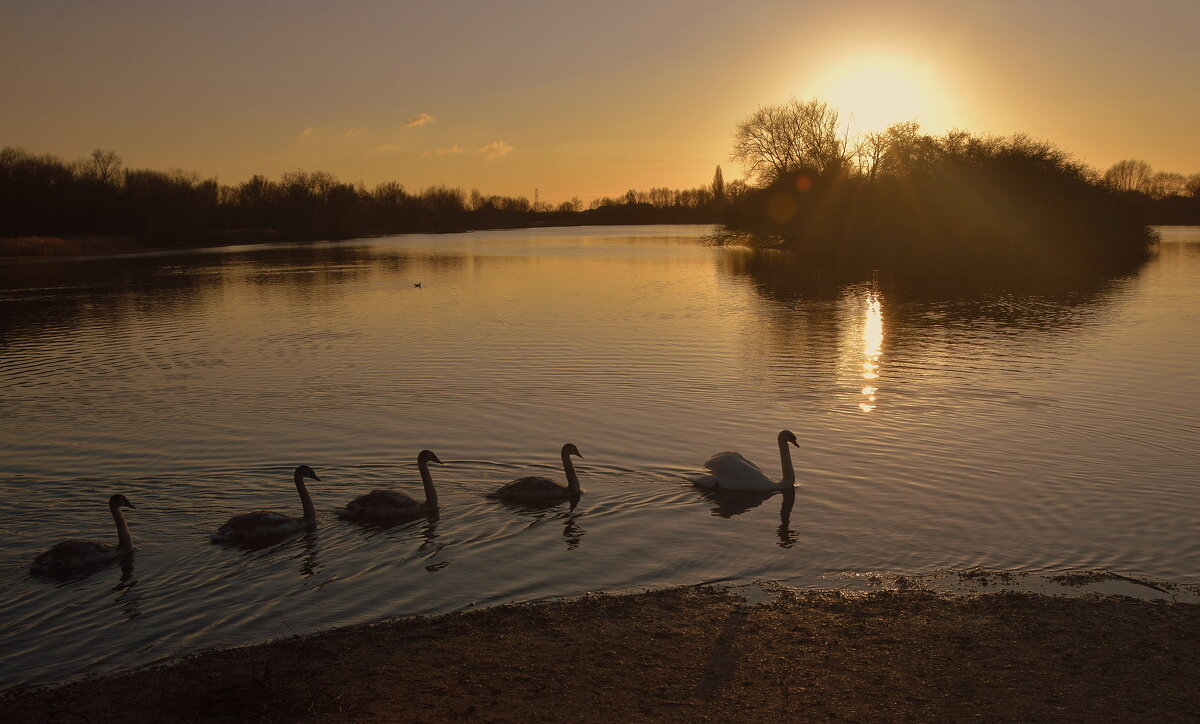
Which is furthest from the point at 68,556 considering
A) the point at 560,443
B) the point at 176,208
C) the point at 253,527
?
the point at 176,208

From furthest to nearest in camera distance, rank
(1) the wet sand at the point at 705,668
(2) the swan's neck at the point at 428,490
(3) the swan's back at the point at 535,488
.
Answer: (3) the swan's back at the point at 535,488 < (2) the swan's neck at the point at 428,490 < (1) the wet sand at the point at 705,668

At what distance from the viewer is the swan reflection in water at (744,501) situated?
11.5 m

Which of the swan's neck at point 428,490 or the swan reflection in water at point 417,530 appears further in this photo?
the swan's neck at point 428,490

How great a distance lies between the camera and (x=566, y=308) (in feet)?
120

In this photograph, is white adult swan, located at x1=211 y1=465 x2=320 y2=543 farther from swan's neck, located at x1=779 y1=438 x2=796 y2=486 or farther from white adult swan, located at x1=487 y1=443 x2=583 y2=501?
swan's neck, located at x1=779 y1=438 x2=796 y2=486

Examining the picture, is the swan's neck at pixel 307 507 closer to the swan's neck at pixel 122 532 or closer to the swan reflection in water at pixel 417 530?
the swan reflection in water at pixel 417 530

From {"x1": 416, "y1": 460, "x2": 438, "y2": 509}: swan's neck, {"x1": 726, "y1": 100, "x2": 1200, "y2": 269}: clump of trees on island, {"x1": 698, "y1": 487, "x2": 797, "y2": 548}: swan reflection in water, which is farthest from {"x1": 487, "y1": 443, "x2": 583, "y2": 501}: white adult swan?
{"x1": 726, "y1": 100, "x2": 1200, "y2": 269}: clump of trees on island

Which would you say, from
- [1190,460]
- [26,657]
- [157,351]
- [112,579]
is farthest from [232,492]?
[157,351]

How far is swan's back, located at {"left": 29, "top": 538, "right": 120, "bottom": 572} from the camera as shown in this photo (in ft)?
31.3

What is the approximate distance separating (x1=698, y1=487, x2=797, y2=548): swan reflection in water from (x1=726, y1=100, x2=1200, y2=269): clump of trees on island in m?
49.0

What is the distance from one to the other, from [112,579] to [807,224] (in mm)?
67048

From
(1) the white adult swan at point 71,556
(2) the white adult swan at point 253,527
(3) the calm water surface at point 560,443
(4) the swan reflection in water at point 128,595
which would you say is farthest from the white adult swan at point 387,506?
(1) the white adult swan at point 71,556

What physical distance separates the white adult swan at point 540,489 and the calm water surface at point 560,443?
0.23m

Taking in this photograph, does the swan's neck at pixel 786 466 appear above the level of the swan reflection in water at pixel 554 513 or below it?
above
